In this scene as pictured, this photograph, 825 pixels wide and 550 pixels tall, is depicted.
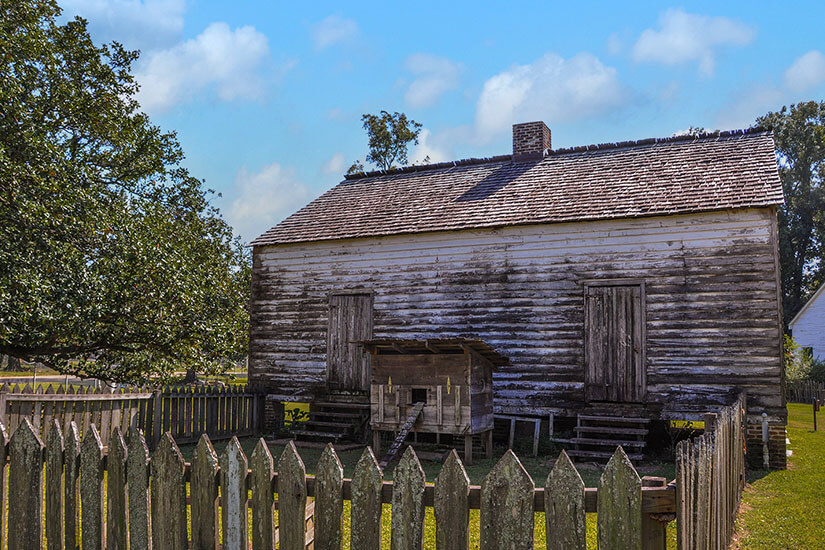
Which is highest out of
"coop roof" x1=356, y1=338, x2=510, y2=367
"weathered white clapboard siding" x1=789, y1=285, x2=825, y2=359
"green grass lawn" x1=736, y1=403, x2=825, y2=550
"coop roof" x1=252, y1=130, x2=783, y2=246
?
"coop roof" x1=252, y1=130, x2=783, y2=246

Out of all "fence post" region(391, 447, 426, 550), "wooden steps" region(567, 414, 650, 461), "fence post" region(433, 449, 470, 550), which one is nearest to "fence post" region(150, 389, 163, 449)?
"wooden steps" region(567, 414, 650, 461)

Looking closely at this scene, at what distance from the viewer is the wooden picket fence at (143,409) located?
32.5ft

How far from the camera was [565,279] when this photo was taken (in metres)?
14.7

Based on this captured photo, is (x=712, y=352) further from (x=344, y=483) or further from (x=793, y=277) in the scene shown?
(x=793, y=277)

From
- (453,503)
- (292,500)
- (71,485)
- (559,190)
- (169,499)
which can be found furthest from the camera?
(559,190)

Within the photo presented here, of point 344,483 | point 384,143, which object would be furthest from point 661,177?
point 384,143

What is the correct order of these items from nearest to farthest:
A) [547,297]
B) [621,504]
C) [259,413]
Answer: [621,504] → [547,297] → [259,413]

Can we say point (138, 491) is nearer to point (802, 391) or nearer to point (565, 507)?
point (565, 507)

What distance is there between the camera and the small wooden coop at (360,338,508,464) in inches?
475

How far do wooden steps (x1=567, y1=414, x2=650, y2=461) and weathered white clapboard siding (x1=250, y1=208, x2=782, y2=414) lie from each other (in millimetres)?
642

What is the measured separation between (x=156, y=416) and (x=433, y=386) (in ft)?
18.2

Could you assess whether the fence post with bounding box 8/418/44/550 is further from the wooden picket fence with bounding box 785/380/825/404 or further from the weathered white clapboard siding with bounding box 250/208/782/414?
the wooden picket fence with bounding box 785/380/825/404

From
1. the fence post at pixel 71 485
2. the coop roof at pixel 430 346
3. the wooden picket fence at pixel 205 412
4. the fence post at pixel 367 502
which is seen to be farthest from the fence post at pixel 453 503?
the wooden picket fence at pixel 205 412

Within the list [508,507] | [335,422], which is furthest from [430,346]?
[508,507]
